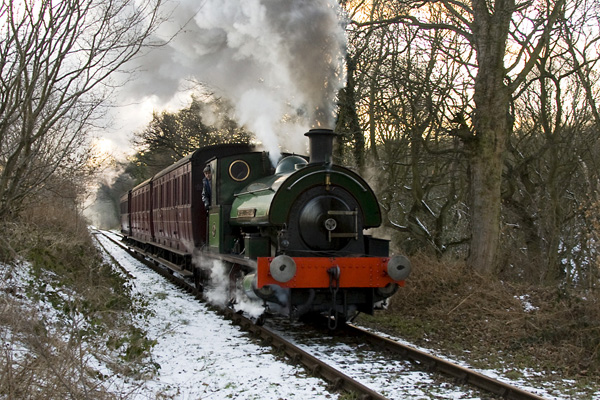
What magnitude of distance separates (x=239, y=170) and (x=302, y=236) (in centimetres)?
235

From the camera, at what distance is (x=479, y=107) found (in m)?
9.84

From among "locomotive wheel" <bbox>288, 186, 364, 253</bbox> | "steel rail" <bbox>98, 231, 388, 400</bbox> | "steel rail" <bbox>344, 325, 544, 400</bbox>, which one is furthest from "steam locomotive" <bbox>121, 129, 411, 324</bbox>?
"steel rail" <bbox>344, 325, 544, 400</bbox>

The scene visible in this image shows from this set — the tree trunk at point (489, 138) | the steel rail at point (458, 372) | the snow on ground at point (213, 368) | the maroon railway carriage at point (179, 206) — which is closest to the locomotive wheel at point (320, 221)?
the steel rail at point (458, 372)

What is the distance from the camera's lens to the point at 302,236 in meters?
7.48

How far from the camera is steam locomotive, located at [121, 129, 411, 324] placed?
695cm

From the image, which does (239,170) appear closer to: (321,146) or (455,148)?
(321,146)

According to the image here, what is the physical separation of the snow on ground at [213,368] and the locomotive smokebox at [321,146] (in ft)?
8.36

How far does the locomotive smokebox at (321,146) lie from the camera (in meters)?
7.53

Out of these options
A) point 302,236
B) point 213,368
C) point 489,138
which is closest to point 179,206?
point 302,236

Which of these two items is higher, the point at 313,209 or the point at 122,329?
the point at 313,209

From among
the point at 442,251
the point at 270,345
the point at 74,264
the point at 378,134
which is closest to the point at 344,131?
the point at 378,134

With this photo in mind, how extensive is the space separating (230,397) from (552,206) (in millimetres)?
11844

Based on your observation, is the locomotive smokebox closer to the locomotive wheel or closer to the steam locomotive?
the steam locomotive

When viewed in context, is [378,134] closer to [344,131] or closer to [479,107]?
[344,131]
